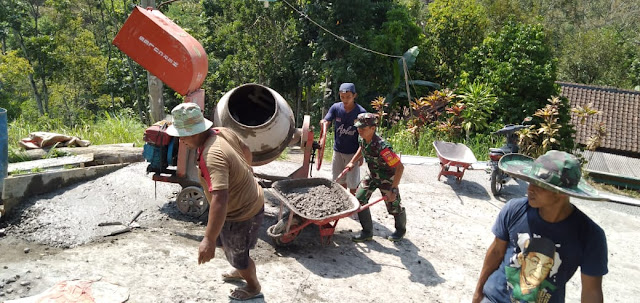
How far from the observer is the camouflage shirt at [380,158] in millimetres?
4688

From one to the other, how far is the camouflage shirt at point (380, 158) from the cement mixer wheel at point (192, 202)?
6.30ft

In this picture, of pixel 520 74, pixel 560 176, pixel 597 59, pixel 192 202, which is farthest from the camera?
pixel 597 59

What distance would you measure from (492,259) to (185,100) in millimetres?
3835

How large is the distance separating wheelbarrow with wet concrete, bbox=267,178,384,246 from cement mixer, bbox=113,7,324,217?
25.1 inches

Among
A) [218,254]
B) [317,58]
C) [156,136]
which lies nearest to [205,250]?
[218,254]

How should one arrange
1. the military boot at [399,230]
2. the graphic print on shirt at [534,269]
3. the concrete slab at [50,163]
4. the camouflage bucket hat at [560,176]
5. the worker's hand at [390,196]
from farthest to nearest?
the concrete slab at [50,163], the military boot at [399,230], the worker's hand at [390,196], the graphic print on shirt at [534,269], the camouflage bucket hat at [560,176]

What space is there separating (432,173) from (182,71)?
4764mm

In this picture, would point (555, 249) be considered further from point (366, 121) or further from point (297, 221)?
point (297, 221)

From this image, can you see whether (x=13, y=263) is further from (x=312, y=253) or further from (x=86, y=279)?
(x=312, y=253)

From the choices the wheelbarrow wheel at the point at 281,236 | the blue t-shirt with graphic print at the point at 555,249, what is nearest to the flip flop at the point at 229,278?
the wheelbarrow wheel at the point at 281,236

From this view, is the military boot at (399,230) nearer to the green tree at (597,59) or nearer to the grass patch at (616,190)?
the grass patch at (616,190)

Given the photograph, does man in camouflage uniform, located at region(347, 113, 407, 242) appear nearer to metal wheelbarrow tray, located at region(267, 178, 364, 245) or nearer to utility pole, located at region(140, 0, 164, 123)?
metal wheelbarrow tray, located at region(267, 178, 364, 245)

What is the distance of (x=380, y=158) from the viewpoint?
484 centimetres

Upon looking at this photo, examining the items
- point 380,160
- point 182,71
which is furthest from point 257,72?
point 380,160
